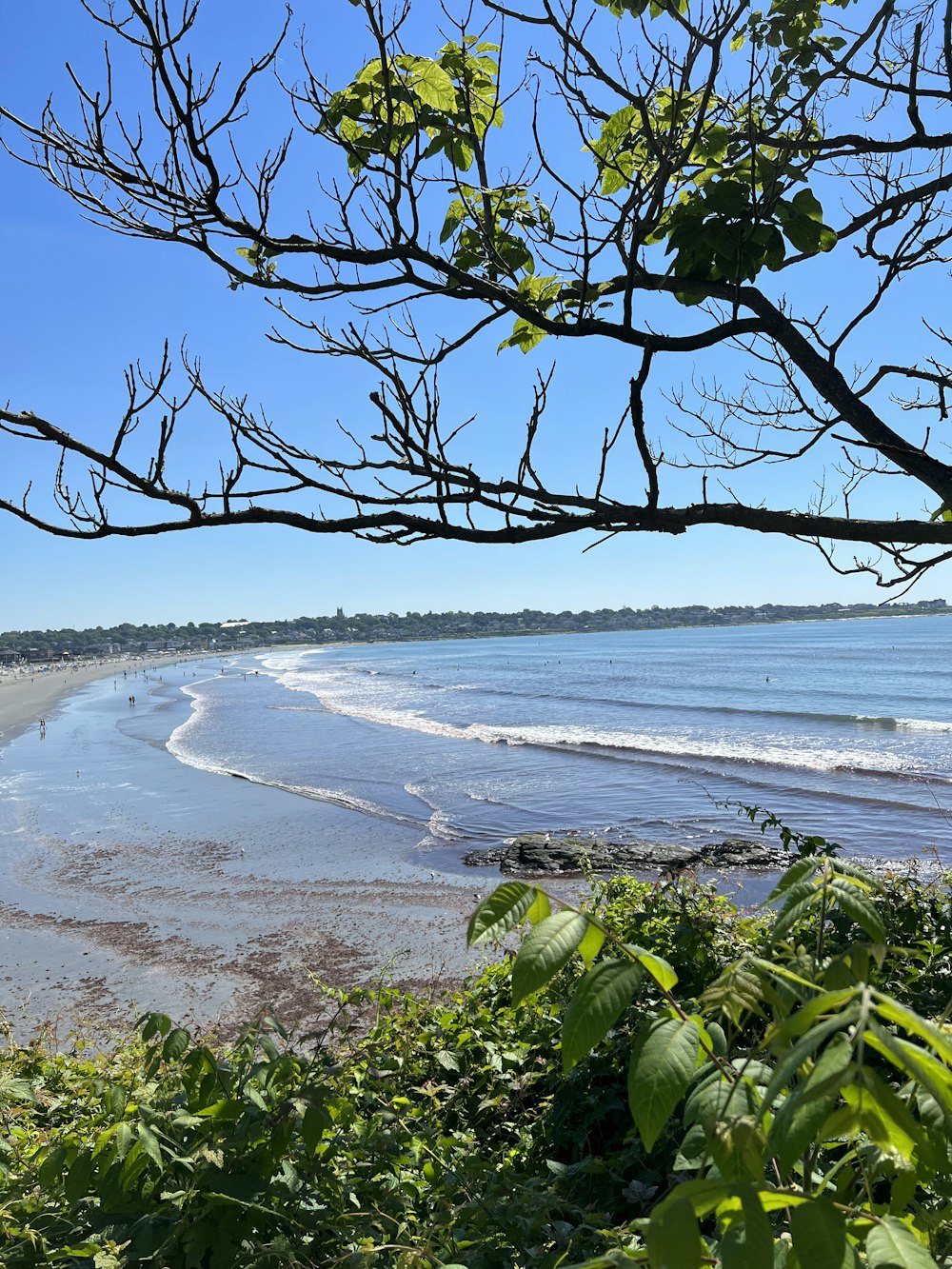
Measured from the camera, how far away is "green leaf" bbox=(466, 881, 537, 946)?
1257mm

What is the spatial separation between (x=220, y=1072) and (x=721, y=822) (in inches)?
551

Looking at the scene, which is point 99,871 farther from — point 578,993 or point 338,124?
point 578,993

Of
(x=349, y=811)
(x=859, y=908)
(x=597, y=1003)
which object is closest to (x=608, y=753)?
(x=349, y=811)

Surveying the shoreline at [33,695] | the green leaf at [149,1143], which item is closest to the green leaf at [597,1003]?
the green leaf at [149,1143]

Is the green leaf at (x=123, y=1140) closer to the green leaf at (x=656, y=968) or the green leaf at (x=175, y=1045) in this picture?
the green leaf at (x=175, y=1045)

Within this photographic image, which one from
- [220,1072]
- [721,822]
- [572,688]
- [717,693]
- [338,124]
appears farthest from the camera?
[572,688]

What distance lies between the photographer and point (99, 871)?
12641 millimetres

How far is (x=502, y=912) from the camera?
1.30 metres

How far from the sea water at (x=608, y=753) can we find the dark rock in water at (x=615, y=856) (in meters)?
0.88

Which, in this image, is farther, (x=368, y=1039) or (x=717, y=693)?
(x=717, y=693)

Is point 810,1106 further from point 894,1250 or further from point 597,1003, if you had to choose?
point 597,1003

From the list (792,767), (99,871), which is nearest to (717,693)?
(792,767)

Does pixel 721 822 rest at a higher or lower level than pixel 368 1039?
lower

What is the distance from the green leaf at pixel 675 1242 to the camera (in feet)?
2.88
